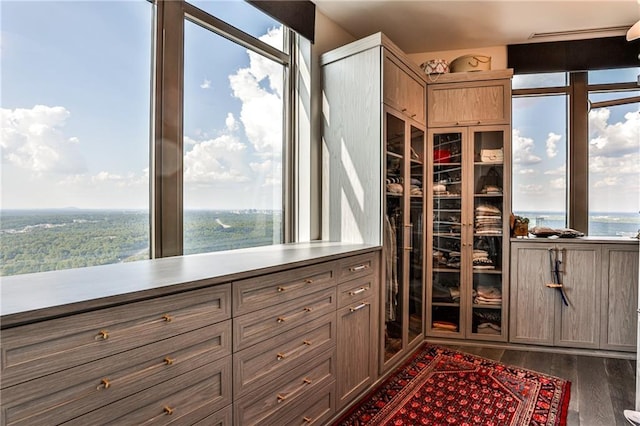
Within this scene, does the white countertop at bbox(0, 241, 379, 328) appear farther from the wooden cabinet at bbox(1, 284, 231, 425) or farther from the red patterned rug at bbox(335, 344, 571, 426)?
the red patterned rug at bbox(335, 344, 571, 426)

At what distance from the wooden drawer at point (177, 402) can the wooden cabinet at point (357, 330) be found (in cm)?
83

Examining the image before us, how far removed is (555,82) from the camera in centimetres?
349

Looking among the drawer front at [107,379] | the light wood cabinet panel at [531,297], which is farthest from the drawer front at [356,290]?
the light wood cabinet panel at [531,297]

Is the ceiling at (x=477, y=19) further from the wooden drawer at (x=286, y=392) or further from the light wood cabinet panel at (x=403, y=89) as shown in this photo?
the wooden drawer at (x=286, y=392)

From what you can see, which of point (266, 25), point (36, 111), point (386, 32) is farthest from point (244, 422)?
point (386, 32)

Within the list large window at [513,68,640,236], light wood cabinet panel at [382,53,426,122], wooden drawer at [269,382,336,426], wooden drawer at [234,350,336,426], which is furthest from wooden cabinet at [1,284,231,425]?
large window at [513,68,640,236]

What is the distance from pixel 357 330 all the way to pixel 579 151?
2736 mm

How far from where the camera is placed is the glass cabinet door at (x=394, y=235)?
263 centimetres

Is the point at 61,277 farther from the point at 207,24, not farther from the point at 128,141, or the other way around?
the point at 207,24

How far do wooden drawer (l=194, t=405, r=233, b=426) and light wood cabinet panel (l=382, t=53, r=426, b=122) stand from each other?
80.6 inches

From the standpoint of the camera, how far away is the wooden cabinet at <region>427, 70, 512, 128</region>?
3127mm

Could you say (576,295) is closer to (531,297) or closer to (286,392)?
(531,297)

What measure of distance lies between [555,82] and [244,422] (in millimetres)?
3811

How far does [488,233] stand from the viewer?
3221 millimetres
